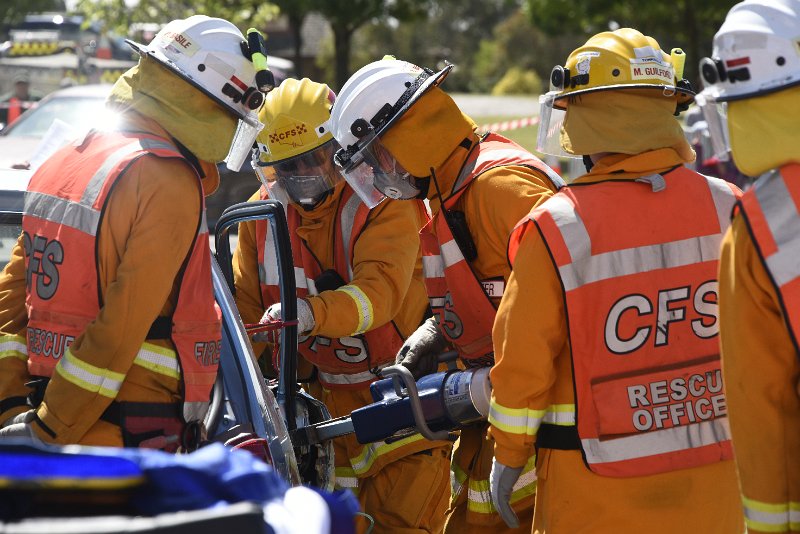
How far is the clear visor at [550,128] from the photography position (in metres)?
3.57

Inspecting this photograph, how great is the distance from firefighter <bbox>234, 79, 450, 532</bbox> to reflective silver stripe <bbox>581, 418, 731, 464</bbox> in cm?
148

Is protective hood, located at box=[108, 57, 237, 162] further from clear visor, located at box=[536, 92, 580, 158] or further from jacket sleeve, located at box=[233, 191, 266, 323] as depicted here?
jacket sleeve, located at box=[233, 191, 266, 323]

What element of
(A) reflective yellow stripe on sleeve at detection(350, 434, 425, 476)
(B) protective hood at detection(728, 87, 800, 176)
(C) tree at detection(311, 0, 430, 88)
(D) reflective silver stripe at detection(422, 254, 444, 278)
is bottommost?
(C) tree at detection(311, 0, 430, 88)

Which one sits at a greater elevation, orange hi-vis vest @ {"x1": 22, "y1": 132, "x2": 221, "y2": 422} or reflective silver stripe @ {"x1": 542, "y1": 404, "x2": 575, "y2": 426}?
orange hi-vis vest @ {"x1": 22, "y1": 132, "x2": 221, "y2": 422}

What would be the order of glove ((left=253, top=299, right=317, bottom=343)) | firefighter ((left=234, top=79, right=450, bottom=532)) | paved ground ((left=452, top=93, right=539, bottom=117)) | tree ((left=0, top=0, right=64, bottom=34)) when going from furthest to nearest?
tree ((left=0, top=0, right=64, bottom=34)) < paved ground ((left=452, top=93, right=539, bottom=117)) < firefighter ((left=234, top=79, right=450, bottom=532)) < glove ((left=253, top=299, right=317, bottom=343))

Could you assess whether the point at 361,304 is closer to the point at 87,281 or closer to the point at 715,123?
the point at 87,281

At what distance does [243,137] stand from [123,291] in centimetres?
96

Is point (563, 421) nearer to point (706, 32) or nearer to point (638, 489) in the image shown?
point (638, 489)

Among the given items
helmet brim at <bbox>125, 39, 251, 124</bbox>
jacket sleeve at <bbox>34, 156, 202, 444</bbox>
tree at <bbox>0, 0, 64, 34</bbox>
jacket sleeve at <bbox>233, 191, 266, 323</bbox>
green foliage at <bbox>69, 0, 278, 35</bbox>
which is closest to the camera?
jacket sleeve at <bbox>34, 156, 202, 444</bbox>

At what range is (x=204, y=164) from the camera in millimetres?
3527

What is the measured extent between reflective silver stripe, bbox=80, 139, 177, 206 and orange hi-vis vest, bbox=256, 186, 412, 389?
1372 mm

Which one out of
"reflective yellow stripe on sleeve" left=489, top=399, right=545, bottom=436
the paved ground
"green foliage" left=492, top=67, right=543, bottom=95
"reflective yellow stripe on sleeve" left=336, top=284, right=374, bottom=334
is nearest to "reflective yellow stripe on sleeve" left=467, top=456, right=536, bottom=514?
"reflective yellow stripe on sleeve" left=489, top=399, right=545, bottom=436

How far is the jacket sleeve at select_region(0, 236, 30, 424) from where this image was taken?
3.34 metres

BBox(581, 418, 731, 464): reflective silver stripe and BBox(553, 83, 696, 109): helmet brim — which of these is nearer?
BBox(581, 418, 731, 464): reflective silver stripe
